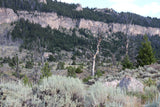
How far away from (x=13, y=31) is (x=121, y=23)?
57.4 metres

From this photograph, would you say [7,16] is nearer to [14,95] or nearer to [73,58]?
[73,58]

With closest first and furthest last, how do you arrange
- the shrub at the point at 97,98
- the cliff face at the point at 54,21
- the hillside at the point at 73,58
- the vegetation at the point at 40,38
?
the shrub at the point at 97,98 → the hillside at the point at 73,58 → the vegetation at the point at 40,38 → the cliff face at the point at 54,21

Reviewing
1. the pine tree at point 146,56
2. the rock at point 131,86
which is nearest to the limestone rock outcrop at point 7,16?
the pine tree at point 146,56

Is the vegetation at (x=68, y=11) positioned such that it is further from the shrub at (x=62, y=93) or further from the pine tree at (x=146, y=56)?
the shrub at (x=62, y=93)

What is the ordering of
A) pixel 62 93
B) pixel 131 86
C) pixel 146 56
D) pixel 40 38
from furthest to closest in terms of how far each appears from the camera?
1. pixel 40 38
2. pixel 146 56
3. pixel 131 86
4. pixel 62 93

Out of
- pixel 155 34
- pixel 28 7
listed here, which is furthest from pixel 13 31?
pixel 155 34

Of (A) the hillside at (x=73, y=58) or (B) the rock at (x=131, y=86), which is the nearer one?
(A) the hillside at (x=73, y=58)

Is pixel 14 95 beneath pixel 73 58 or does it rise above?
above

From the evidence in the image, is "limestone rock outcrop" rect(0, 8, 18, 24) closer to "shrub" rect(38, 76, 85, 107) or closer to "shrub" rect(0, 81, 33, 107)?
"shrub" rect(0, 81, 33, 107)

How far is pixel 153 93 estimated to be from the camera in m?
4.15

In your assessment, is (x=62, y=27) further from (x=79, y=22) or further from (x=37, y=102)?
(x=37, y=102)

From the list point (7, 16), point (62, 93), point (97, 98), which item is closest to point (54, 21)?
point (7, 16)

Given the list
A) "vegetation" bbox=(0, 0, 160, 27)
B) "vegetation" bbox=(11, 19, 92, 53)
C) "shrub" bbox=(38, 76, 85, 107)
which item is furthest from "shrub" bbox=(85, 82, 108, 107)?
"vegetation" bbox=(0, 0, 160, 27)

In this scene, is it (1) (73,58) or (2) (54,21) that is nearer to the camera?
(1) (73,58)
